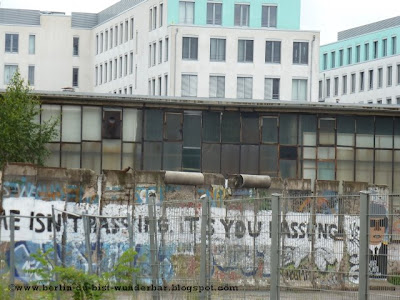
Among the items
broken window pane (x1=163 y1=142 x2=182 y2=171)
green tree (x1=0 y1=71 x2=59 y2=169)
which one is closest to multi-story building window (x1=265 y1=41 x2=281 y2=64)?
broken window pane (x1=163 y1=142 x2=182 y2=171)

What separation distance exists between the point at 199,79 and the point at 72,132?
5485 centimetres

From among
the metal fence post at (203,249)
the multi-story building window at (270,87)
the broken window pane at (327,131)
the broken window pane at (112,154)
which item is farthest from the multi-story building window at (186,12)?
the metal fence post at (203,249)

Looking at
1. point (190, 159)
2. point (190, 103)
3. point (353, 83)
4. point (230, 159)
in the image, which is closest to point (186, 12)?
point (353, 83)

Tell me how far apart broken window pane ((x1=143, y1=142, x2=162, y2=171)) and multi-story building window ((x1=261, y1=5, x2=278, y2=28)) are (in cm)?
5774

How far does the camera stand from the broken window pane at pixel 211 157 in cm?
5606

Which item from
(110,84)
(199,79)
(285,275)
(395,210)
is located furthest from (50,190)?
(110,84)

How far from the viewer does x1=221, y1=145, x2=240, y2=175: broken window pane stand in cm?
5626

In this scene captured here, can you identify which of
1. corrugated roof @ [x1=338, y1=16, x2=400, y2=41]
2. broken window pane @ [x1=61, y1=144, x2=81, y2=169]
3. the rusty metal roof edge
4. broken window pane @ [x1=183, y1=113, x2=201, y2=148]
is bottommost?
broken window pane @ [x1=61, y1=144, x2=81, y2=169]

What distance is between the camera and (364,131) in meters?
56.2

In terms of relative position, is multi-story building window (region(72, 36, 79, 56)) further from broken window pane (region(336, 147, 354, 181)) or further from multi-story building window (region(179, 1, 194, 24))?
broken window pane (region(336, 147, 354, 181))

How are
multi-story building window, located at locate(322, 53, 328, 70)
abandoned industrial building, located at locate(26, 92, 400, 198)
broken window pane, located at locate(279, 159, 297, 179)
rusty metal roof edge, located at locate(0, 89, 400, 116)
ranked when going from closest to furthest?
rusty metal roof edge, located at locate(0, 89, 400, 116) < abandoned industrial building, located at locate(26, 92, 400, 198) < broken window pane, located at locate(279, 159, 297, 179) < multi-story building window, located at locate(322, 53, 328, 70)

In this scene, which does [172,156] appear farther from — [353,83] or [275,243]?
[353,83]

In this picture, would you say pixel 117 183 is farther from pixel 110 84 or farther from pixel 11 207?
pixel 110 84

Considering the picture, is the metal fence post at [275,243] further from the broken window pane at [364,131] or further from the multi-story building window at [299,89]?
the multi-story building window at [299,89]
